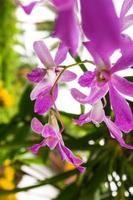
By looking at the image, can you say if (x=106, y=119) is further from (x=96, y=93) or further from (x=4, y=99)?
(x=4, y=99)

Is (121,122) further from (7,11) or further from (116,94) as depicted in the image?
(7,11)

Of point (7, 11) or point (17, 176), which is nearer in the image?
point (17, 176)

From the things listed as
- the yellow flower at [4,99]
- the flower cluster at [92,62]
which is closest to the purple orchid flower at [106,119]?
the flower cluster at [92,62]

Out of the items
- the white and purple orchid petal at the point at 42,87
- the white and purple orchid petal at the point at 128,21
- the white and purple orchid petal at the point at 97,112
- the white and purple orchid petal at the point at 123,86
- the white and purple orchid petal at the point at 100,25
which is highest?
the white and purple orchid petal at the point at 100,25

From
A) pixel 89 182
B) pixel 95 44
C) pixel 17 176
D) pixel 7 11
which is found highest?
pixel 95 44

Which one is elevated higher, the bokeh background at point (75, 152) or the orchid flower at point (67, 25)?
the orchid flower at point (67, 25)

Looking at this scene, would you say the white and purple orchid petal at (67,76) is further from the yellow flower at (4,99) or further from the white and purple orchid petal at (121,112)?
the yellow flower at (4,99)

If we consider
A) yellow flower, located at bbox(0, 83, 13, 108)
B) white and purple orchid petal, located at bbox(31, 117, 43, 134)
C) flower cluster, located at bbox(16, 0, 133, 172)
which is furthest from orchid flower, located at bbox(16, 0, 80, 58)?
yellow flower, located at bbox(0, 83, 13, 108)

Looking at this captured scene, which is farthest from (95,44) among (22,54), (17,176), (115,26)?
(22,54)
